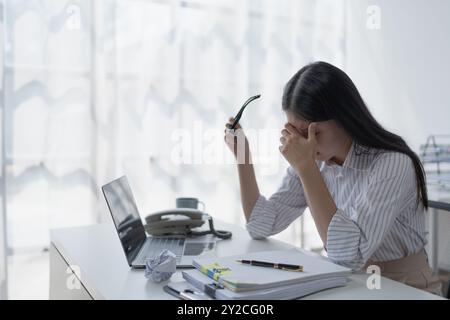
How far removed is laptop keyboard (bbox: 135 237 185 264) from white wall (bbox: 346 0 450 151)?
185cm

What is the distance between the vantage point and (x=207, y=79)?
251 centimetres

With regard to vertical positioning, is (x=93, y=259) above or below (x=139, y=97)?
below

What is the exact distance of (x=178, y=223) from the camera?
1.34 m

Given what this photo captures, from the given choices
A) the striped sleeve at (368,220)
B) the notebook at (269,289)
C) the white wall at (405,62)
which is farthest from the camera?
the white wall at (405,62)

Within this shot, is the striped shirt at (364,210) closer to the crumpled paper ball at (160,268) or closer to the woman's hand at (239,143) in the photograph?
the woman's hand at (239,143)

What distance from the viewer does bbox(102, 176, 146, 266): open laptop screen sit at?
3.45ft

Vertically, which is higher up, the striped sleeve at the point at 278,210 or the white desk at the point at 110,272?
the striped sleeve at the point at 278,210

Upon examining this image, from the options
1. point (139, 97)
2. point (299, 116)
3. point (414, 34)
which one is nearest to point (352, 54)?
point (414, 34)

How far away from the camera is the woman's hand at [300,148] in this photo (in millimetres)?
1060

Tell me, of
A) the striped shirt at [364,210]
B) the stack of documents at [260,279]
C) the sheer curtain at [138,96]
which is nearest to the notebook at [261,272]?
the stack of documents at [260,279]

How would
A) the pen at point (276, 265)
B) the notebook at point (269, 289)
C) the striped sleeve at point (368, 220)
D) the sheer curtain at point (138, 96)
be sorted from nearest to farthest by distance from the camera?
1. the notebook at point (269, 289)
2. the pen at point (276, 265)
3. the striped sleeve at point (368, 220)
4. the sheer curtain at point (138, 96)

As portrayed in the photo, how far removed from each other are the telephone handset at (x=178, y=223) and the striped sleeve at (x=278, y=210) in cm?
9
